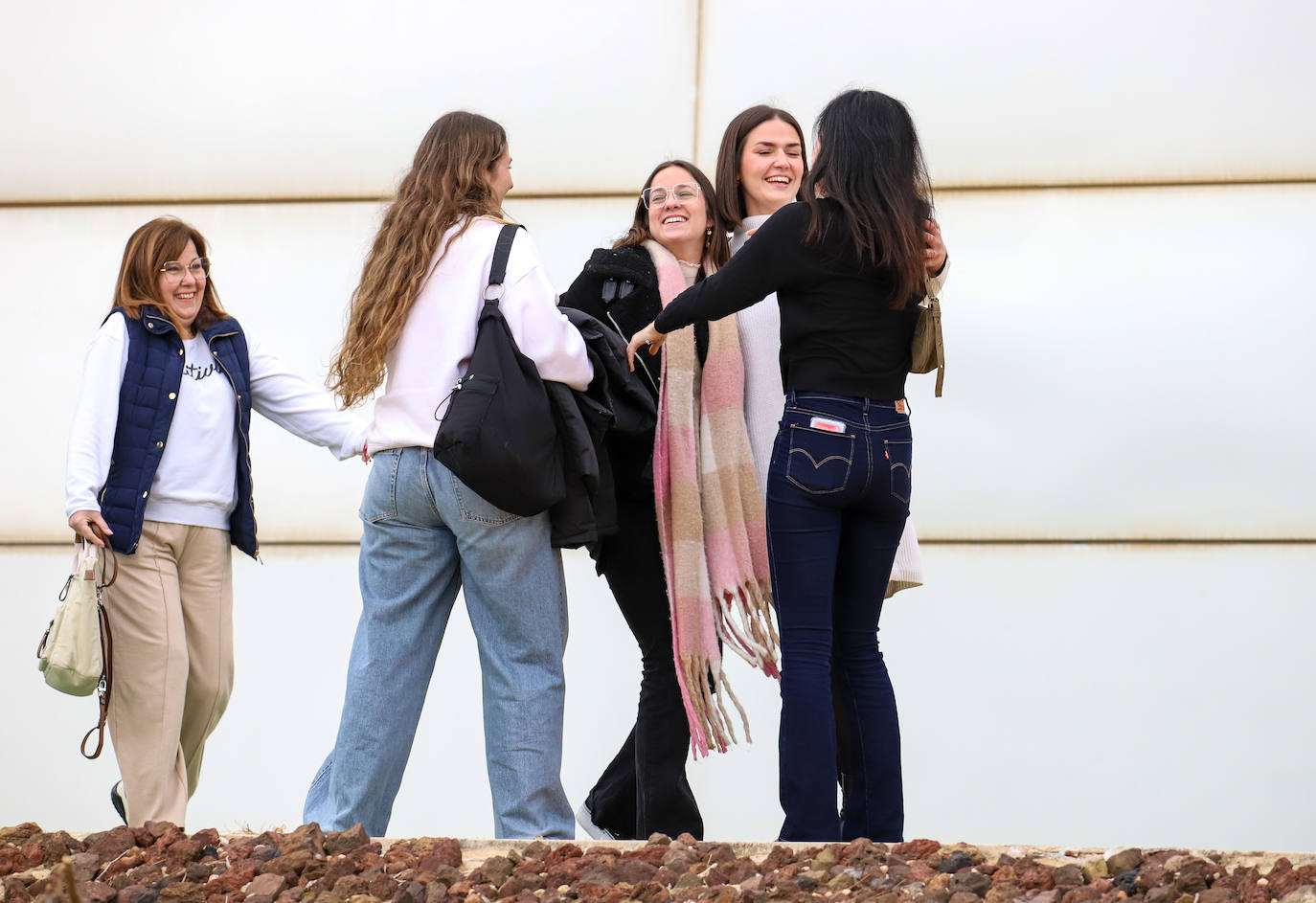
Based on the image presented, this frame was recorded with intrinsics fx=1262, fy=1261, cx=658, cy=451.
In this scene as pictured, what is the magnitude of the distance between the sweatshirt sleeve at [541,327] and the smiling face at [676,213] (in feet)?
1.60

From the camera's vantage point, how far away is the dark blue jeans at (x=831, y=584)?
2.19 m

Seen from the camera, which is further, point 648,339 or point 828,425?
point 648,339

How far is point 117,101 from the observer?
3898mm

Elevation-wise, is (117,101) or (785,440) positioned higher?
(117,101)

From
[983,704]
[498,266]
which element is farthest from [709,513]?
[983,704]

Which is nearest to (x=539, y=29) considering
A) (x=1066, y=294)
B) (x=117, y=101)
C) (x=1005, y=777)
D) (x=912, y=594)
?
(x=117, y=101)

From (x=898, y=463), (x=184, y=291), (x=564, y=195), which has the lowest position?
(x=898, y=463)

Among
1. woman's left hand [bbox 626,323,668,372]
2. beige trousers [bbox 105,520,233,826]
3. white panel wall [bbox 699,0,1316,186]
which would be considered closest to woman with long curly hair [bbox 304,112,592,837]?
woman's left hand [bbox 626,323,668,372]

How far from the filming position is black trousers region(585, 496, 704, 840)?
8.57 feet

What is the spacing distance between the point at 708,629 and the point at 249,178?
7.34 ft

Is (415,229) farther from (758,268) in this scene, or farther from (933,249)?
(933,249)

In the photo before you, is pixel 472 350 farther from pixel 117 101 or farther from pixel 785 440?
pixel 117 101

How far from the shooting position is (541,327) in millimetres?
2297

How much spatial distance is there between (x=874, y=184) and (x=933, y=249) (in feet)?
0.53
